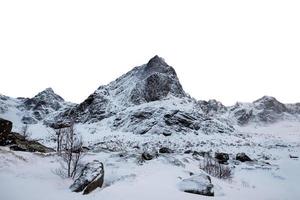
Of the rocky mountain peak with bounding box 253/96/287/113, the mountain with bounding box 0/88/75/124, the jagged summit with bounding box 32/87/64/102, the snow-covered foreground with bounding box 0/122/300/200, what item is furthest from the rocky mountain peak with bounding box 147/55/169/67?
the rocky mountain peak with bounding box 253/96/287/113

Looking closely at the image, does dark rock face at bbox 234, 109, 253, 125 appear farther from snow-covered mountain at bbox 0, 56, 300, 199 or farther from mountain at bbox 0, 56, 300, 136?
mountain at bbox 0, 56, 300, 136

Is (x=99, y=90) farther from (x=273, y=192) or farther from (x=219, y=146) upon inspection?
(x=273, y=192)

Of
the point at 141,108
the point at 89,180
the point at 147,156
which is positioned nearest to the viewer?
the point at 89,180

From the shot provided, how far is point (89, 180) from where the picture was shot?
14562 millimetres

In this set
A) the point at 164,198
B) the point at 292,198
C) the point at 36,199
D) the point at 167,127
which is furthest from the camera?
the point at 167,127

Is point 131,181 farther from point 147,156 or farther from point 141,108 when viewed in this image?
point 141,108

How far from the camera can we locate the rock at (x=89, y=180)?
46.8 feet

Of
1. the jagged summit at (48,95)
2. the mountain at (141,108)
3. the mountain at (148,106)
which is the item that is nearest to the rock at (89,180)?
the mountain at (141,108)

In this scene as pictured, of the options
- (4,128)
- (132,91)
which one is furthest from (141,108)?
(4,128)

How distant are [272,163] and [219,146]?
1338cm

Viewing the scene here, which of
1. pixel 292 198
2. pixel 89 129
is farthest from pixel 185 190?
pixel 89 129

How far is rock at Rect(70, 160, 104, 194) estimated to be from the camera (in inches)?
561

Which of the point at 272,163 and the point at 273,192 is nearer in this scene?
the point at 273,192

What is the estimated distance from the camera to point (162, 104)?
66875 mm
